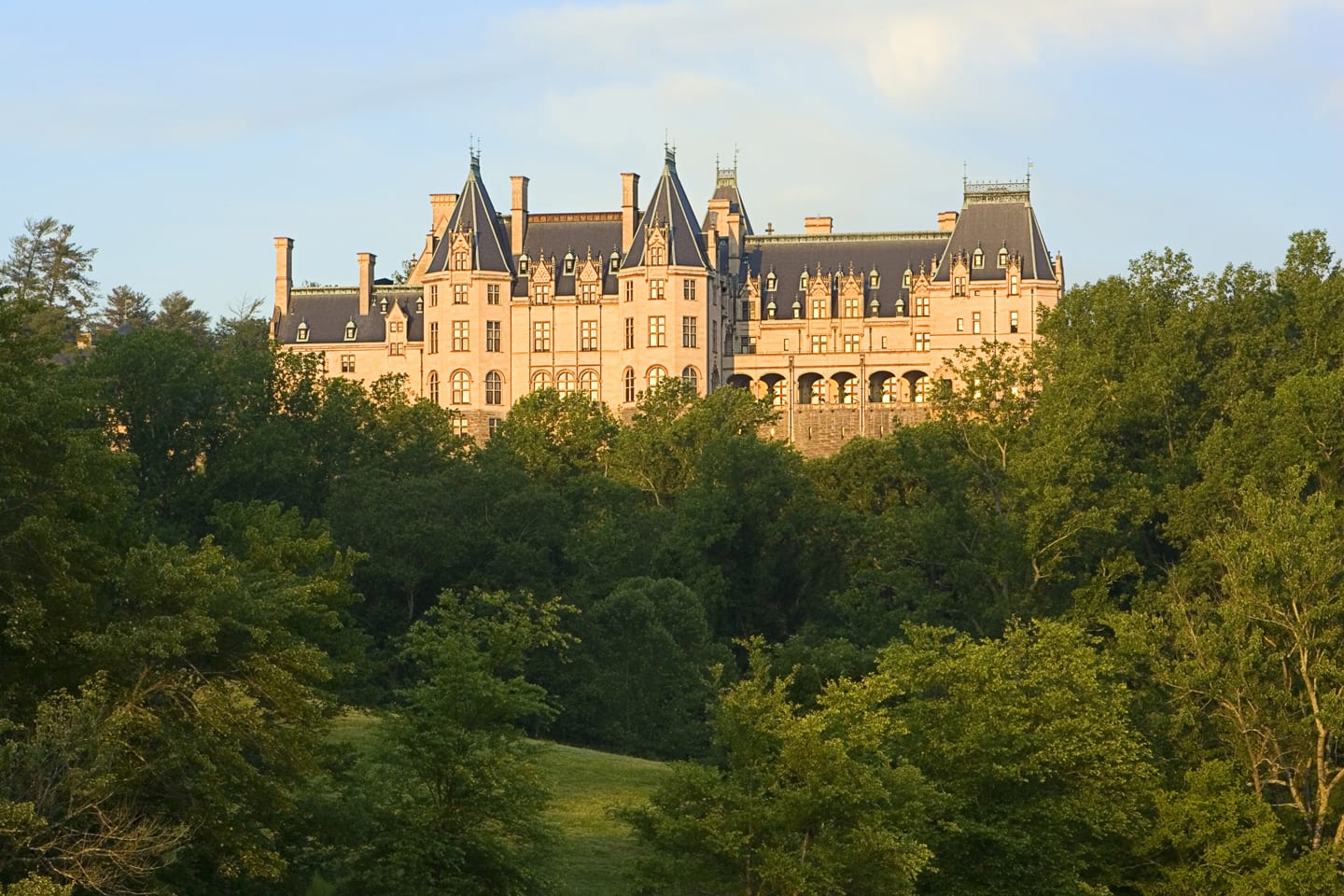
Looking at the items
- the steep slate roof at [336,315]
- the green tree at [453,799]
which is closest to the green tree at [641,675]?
the green tree at [453,799]

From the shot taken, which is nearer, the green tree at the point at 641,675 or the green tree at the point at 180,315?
the green tree at the point at 641,675

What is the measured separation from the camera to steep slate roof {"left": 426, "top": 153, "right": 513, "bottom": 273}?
349 ft

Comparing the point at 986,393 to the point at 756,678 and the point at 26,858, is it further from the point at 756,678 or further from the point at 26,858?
the point at 26,858

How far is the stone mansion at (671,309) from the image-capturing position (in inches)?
4109

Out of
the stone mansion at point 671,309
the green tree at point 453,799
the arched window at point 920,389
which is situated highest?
the stone mansion at point 671,309

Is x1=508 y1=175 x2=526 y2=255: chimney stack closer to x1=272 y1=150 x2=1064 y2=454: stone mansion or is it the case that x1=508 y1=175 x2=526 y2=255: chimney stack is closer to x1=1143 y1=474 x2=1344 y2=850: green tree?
x1=272 y1=150 x2=1064 y2=454: stone mansion

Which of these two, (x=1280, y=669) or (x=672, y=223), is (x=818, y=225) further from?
(x=1280, y=669)

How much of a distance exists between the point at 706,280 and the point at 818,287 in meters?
7.63

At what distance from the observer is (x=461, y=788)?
33.9m

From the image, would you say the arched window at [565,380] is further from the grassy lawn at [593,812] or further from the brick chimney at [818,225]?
the grassy lawn at [593,812]

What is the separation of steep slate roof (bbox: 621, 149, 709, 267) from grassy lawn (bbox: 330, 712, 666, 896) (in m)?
54.5

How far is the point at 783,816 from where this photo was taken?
3641 cm

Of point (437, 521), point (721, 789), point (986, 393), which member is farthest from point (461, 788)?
point (986, 393)

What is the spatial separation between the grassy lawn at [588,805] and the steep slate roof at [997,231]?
5971 cm
